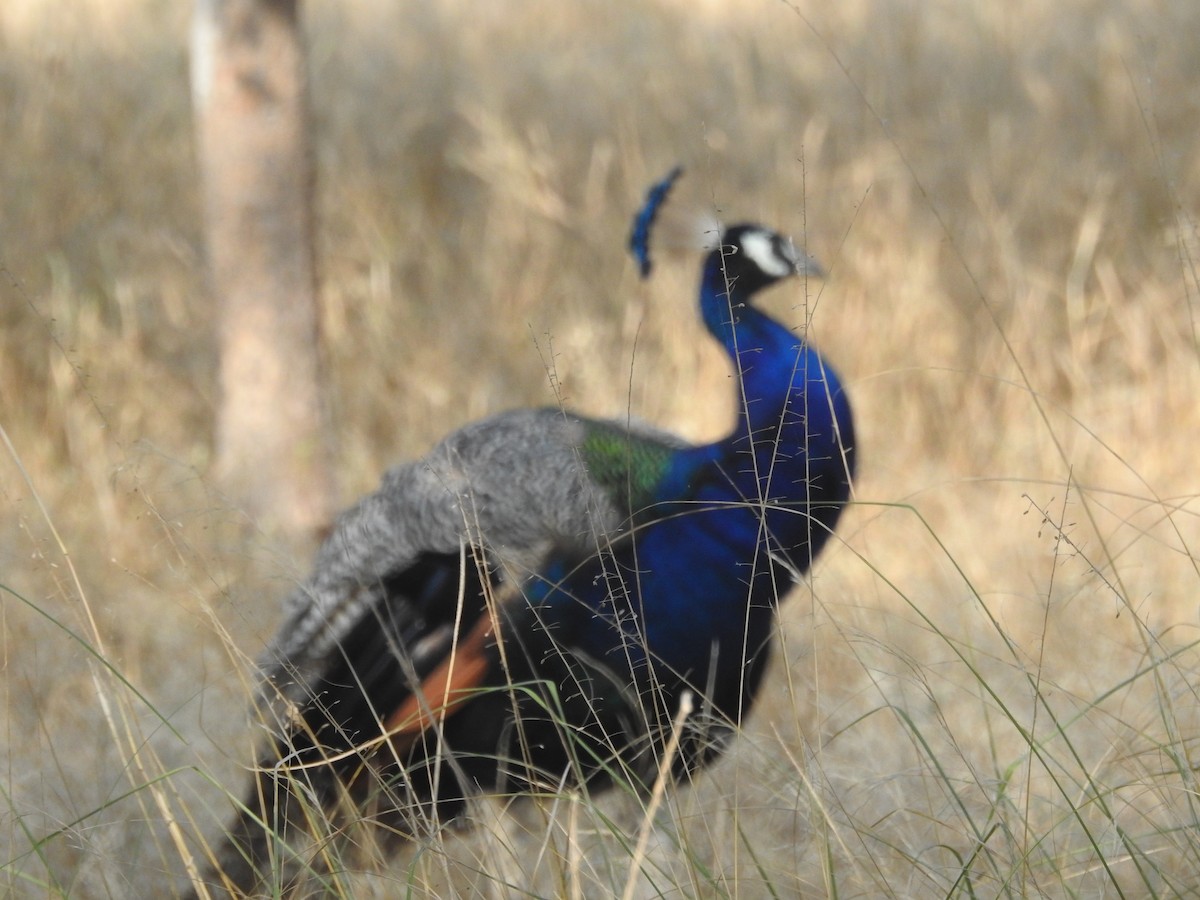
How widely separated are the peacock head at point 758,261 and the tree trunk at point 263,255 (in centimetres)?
150

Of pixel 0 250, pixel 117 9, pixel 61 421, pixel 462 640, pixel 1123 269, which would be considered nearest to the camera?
pixel 462 640

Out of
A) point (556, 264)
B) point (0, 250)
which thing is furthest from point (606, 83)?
point (0, 250)

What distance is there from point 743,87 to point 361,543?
13.6ft

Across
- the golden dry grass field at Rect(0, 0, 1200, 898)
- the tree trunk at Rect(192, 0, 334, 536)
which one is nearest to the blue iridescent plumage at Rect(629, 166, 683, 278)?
the golden dry grass field at Rect(0, 0, 1200, 898)

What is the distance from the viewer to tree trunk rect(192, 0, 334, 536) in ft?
12.0

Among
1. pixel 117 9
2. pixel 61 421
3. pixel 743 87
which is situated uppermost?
pixel 117 9

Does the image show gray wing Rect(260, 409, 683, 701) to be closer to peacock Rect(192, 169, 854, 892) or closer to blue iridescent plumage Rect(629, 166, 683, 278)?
peacock Rect(192, 169, 854, 892)

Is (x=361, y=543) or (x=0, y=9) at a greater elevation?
(x=0, y=9)

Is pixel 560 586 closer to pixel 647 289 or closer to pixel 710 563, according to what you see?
pixel 710 563

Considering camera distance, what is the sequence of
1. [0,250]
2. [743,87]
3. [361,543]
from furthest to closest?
[743,87]
[0,250]
[361,543]

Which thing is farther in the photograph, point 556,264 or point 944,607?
point 556,264

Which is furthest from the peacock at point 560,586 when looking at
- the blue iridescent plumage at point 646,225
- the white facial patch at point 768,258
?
the blue iridescent plumage at point 646,225

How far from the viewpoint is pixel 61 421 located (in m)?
4.65

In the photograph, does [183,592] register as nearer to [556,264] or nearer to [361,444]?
[361,444]
